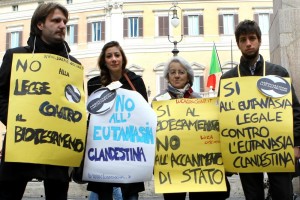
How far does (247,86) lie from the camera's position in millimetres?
3730

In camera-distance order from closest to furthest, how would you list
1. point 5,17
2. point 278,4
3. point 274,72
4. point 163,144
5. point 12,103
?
point 12,103
point 274,72
point 163,144
point 278,4
point 5,17

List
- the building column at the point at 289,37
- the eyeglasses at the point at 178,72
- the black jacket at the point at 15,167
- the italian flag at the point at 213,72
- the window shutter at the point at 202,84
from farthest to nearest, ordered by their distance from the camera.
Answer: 1. the window shutter at the point at 202,84
2. the italian flag at the point at 213,72
3. the building column at the point at 289,37
4. the eyeglasses at the point at 178,72
5. the black jacket at the point at 15,167

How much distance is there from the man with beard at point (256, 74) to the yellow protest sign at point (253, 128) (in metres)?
0.08

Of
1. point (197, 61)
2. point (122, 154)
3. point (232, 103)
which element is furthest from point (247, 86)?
point (197, 61)

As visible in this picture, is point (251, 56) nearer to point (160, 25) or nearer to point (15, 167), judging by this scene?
point (15, 167)

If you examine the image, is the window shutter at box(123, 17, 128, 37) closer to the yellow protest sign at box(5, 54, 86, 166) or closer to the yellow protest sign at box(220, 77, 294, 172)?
the yellow protest sign at box(220, 77, 294, 172)

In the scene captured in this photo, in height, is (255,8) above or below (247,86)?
above

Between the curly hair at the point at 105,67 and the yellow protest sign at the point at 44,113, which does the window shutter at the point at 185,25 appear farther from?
the yellow protest sign at the point at 44,113

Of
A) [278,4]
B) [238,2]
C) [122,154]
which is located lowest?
[122,154]

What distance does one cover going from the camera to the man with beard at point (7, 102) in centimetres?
318

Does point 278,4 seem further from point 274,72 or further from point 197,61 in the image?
point 197,61

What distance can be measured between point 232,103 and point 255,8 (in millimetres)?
32565

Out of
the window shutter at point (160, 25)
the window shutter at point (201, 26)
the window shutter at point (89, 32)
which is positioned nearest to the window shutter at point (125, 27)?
the window shutter at point (160, 25)

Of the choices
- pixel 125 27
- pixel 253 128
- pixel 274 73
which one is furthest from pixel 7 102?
pixel 125 27
